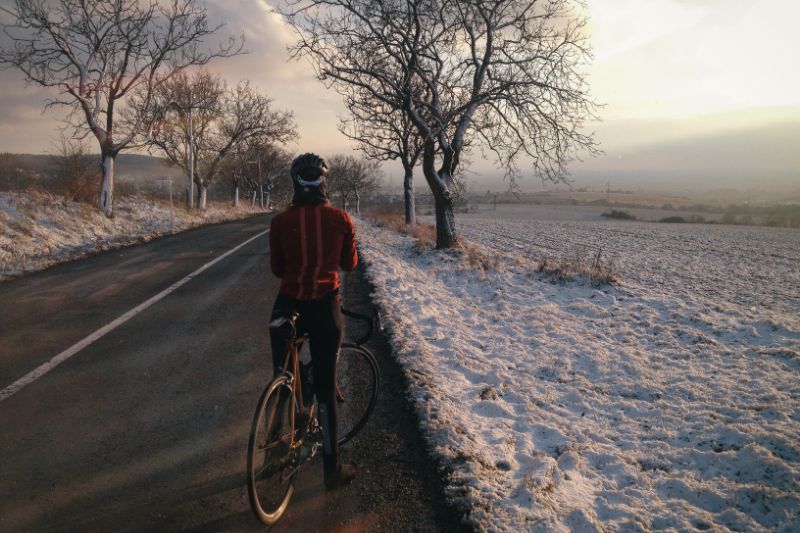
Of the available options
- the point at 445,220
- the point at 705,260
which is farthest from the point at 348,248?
the point at 705,260

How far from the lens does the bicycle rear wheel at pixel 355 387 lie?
3.89 m

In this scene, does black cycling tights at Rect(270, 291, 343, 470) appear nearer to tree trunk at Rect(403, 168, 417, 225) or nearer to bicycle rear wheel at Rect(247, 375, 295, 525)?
bicycle rear wheel at Rect(247, 375, 295, 525)

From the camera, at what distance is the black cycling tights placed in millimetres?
3035

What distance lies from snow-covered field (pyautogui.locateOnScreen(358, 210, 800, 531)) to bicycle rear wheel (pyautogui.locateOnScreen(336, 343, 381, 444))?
0.61 metres

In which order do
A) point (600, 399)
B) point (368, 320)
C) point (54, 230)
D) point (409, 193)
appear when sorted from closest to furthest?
point (368, 320), point (600, 399), point (54, 230), point (409, 193)

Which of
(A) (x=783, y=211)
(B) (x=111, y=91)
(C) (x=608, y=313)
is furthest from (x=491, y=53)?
(A) (x=783, y=211)

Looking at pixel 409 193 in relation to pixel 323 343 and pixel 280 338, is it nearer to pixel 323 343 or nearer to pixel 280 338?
pixel 323 343

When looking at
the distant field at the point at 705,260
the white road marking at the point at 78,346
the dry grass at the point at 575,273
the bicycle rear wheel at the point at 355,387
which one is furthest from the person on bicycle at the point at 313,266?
the distant field at the point at 705,260

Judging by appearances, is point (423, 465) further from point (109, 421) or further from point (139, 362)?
point (139, 362)

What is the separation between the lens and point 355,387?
4133 mm

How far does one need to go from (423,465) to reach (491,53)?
496 inches

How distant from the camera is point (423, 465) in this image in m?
3.61

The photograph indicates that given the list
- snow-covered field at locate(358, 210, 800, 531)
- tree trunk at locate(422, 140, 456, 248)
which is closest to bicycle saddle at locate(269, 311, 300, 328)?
snow-covered field at locate(358, 210, 800, 531)

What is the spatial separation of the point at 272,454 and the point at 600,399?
421 centimetres
